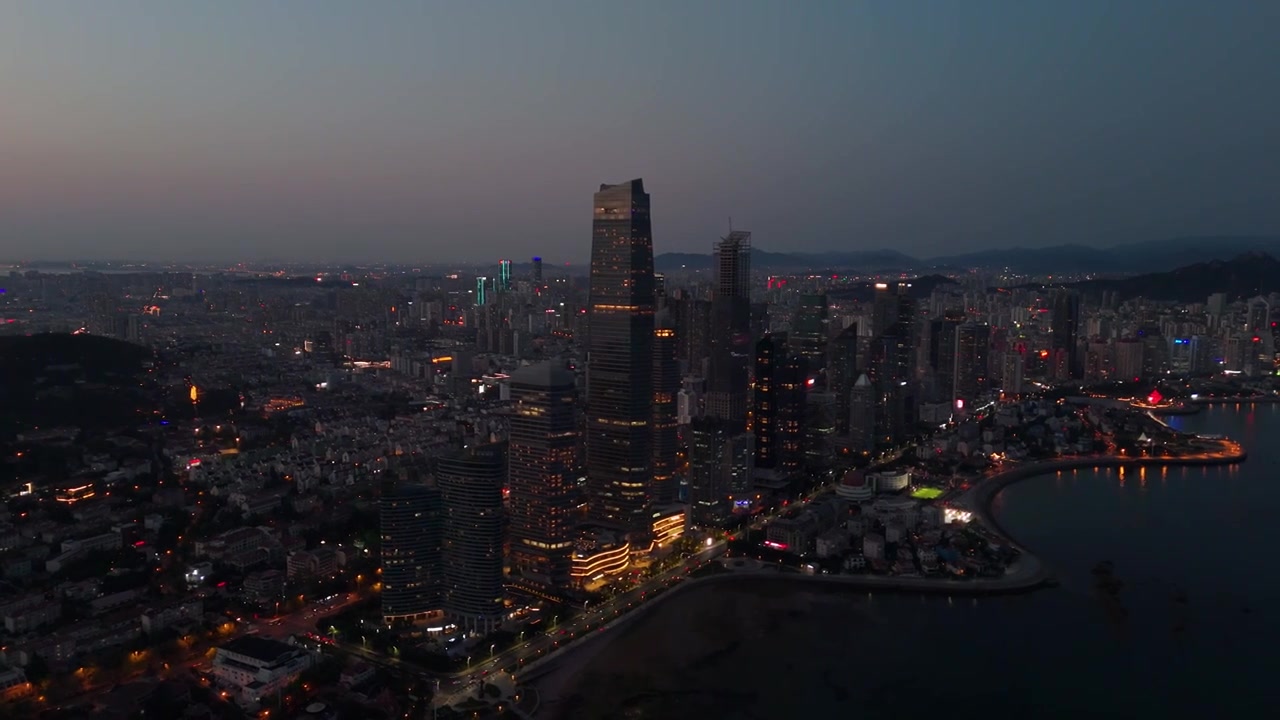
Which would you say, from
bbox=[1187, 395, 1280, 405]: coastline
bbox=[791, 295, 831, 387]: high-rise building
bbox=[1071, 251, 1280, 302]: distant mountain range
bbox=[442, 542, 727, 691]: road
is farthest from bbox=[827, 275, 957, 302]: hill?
bbox=[442, 542, 727, 691]: road

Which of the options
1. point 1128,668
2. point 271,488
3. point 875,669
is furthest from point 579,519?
point 1128,668

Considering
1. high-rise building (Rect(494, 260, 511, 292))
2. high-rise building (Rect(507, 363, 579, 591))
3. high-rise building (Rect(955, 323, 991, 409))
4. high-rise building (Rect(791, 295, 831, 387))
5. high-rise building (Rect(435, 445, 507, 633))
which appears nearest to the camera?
high-rise building (Rect(435, 445, 507, 633))

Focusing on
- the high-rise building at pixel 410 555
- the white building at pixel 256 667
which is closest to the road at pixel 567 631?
the high-rise building at pixel 410 555

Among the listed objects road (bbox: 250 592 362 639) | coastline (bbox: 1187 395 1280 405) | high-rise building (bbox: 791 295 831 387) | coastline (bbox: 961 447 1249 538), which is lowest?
coastline (bbox: 961 447 1249 538)

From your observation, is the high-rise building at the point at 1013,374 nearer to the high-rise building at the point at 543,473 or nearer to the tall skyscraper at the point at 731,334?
the tall skyscraper at the point at 731,334

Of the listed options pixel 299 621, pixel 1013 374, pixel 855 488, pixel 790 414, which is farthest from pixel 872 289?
pixel 299 621

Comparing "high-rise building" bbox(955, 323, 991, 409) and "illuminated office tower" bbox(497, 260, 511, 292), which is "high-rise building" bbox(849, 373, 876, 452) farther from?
"illuminated office tower" bbox(497, 260, 511, 292)
